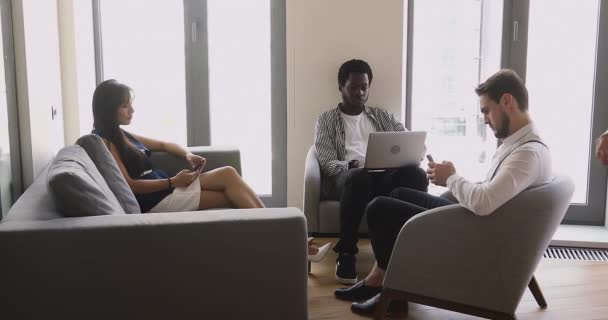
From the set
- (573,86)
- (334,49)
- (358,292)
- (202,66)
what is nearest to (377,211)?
(358,292)

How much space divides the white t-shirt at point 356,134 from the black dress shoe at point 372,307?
1.10 m

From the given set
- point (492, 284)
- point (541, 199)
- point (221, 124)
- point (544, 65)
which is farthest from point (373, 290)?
point (544, 65)

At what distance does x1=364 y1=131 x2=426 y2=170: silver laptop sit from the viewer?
279 centimetres

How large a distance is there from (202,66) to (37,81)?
1.21m

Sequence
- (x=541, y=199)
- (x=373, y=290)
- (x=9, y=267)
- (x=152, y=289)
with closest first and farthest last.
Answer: (x=9, y=267) < (x=152, y=289) < (x=541, y=199) < (x=373, y=290)

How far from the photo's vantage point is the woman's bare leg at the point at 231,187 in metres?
2.82

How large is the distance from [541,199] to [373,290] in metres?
0.96

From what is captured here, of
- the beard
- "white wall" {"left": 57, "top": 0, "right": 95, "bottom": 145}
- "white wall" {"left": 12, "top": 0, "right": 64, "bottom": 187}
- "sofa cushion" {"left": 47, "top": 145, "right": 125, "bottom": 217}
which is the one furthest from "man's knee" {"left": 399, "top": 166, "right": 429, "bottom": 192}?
"white wall" {"left": 57, "top": 0, "right": 95, "bottom": 145}

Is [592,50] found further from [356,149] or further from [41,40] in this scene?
[41,40]

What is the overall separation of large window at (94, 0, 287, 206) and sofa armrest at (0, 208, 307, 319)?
85.6 inches

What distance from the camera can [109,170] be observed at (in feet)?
7.42

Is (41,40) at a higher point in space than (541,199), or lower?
higher

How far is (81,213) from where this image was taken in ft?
5.80

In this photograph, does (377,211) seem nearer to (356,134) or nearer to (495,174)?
(495,174)
